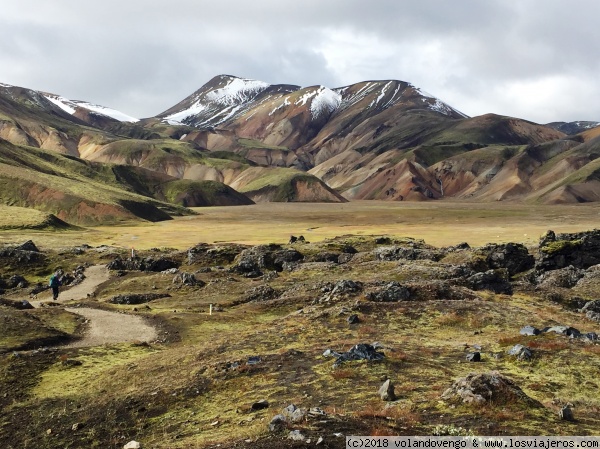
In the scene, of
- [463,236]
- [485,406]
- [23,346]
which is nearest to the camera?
[485,406]

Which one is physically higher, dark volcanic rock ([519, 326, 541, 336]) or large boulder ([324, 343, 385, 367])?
large boulder ([324, 343, 385, 367])

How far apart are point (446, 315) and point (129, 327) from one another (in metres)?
24.2

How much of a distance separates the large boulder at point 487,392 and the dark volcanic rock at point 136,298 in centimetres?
4348

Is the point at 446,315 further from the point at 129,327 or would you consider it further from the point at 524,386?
the point at 129,327

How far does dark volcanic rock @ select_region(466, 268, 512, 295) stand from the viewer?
51.4 meters

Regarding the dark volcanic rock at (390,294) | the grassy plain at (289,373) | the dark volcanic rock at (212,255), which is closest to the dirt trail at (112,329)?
the grassy plain at (289,373)

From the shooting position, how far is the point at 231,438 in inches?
622

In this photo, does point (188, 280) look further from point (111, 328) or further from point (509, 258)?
point (509, 258)

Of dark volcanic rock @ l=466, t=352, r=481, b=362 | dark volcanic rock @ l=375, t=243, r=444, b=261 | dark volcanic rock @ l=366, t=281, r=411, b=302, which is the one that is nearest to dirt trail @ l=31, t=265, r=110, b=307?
dark volcanic rock @ l=366, t=281, r=411, b=302

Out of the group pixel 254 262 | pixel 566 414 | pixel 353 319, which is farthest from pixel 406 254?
pixel 566 414

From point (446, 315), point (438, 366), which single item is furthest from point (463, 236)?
point (438, 366)

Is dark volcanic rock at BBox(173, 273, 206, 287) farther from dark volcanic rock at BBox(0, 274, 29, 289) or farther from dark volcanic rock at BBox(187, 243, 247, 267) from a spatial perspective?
dark volcanic rock at BBox(0, 274, 29, 289)

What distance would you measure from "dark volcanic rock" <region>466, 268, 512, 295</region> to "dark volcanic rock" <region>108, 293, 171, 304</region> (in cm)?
3251

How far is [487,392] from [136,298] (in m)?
45.6
